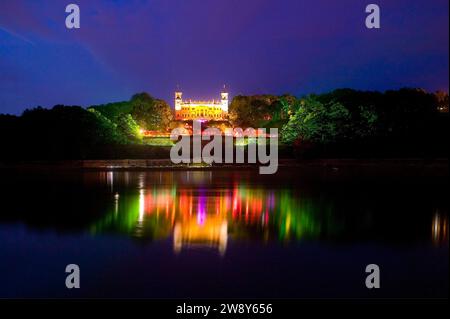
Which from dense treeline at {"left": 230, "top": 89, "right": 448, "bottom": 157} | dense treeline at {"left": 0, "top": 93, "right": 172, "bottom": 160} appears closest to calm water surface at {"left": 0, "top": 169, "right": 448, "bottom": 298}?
dense treeline at {"left": 0, "top": 93, "right": 172, "bottom": 160}

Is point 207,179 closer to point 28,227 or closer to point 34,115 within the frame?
point 28,227

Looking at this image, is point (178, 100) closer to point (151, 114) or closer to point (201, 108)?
point (201, 108)

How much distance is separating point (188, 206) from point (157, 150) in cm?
Answer: 2912

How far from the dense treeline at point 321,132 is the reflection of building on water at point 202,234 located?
91.2 feet

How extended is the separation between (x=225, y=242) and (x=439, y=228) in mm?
6243

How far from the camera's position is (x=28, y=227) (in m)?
13.6

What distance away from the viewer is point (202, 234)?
12469mm

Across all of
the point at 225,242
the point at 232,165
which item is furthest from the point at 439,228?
the point at 232,165

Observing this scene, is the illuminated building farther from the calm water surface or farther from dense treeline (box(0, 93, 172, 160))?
the calm water surface

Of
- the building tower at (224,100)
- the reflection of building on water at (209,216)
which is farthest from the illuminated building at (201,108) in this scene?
the reflection of building on water at (209,216)

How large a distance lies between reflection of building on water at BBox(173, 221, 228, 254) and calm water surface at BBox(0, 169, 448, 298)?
3 cm

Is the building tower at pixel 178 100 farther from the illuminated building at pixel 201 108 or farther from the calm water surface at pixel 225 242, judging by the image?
the calm water surface at pixel 225 242

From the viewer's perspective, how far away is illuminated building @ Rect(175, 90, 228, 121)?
138000 millimetres
